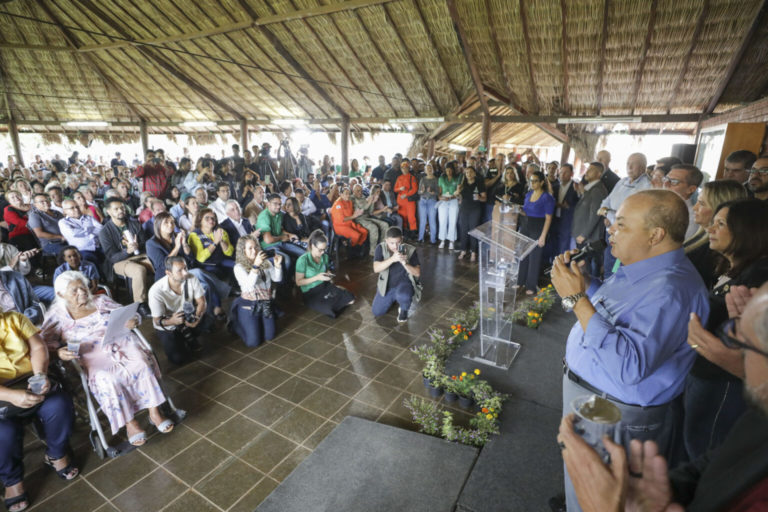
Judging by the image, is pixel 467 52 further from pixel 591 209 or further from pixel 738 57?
pixel 591 209

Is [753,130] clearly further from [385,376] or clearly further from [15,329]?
[15,329]

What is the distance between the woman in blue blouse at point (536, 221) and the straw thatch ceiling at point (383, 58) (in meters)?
4.11

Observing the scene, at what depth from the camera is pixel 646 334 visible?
4.81 feet

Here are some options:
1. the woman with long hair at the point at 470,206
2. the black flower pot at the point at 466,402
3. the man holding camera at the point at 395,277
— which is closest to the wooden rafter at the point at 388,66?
the woman with long hair at the point at 470,206

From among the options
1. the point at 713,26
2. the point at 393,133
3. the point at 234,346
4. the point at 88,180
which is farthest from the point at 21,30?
the point at 713,26

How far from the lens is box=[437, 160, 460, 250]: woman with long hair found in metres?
7.53

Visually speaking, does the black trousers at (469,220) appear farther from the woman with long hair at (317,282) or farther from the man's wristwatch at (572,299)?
the man's wristwatch at (572,299)

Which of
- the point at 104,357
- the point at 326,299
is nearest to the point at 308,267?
the point at 326,299

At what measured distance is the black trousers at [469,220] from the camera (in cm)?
722

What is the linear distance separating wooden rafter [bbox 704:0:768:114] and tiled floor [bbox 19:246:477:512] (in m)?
7.00

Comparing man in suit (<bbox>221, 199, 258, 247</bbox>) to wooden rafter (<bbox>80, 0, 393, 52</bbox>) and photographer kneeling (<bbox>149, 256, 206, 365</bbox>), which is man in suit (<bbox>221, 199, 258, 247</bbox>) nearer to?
photographer kneeling (<bbox>149, 256, 206, 365</bbox>)

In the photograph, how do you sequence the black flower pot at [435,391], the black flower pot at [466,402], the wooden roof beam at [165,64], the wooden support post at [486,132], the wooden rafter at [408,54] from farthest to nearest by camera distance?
1. the wooden support post at [486,132]
2. the wooden roof beam at [165,64]
3. the wooden rafter at [408,54]
4. the black flower pot at [435,391]
5. the black flower pot at [466,402]

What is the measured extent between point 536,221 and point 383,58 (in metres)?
6.71

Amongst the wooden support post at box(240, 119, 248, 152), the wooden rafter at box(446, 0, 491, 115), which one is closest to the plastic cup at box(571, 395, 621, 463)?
the wooden rafter at box(446, 0, 491, 115)
